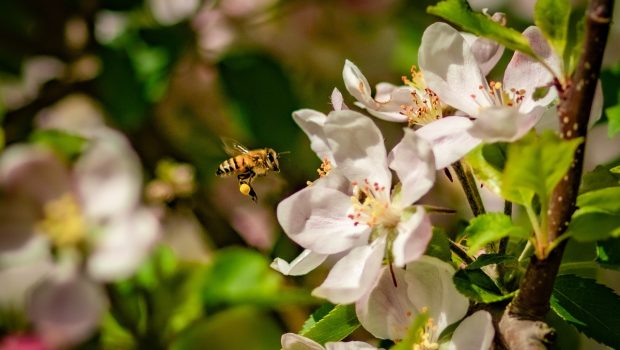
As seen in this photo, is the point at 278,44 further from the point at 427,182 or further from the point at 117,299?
the point at 427,182

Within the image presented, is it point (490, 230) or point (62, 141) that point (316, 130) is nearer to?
→ point (490, 230)

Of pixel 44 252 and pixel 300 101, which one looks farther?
pixel 300 101

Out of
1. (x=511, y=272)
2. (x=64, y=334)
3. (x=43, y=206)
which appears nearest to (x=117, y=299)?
(x=64, y=334)

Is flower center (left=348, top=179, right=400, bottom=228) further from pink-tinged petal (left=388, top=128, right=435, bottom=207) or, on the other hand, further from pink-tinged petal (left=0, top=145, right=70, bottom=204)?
pink-tinged petal (left=0, top=145, right=70, bottom=204)

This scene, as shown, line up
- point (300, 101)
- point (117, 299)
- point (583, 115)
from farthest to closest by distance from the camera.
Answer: point (300, 101) < point (117, 299) < point (583, 115)

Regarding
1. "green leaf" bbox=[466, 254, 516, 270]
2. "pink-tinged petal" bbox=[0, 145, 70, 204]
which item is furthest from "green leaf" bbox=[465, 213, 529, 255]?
"pink-tinged petal" bbox=[0, 145, 70, 204]

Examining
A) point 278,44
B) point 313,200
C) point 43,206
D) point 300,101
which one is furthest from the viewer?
point 278,44
